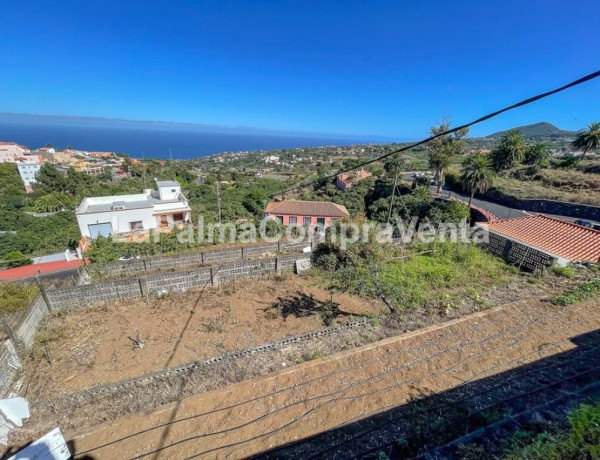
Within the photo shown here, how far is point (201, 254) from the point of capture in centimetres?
1015

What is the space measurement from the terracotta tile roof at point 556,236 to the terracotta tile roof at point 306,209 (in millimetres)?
13928

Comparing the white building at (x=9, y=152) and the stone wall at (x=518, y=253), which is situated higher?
the stone wall at (x=518, y=253)

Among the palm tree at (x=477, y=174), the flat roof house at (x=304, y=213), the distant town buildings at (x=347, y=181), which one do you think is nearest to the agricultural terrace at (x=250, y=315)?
the palm tree at (x=477, y=174)

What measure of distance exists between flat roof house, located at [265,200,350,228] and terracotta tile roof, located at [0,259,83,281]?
1429 centimetres

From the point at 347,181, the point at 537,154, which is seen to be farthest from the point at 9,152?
the point at 537,154

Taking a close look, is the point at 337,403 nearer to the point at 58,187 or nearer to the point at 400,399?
the point at 400,399

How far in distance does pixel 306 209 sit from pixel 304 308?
17.7 metres

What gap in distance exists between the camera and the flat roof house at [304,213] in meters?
23.8

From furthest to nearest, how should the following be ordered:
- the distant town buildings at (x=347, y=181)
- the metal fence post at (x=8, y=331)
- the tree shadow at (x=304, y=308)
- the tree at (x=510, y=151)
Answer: the distant town buildings at (x=347, y=181)
the tree at (x=510, y=151)
the tree shadow at (x=304, y=308)
the metal fence post at (x=8, y=331)

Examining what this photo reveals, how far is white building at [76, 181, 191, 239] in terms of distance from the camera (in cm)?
1644

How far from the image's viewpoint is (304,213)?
2414 centimetres

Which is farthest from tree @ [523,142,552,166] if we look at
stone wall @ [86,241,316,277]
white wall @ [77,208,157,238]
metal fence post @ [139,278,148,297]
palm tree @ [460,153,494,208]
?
white wall @ [77,208,157,238]

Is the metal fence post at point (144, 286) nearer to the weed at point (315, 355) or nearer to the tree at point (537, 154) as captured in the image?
the weed at point (315, 355)

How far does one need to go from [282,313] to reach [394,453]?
426 centimetres
